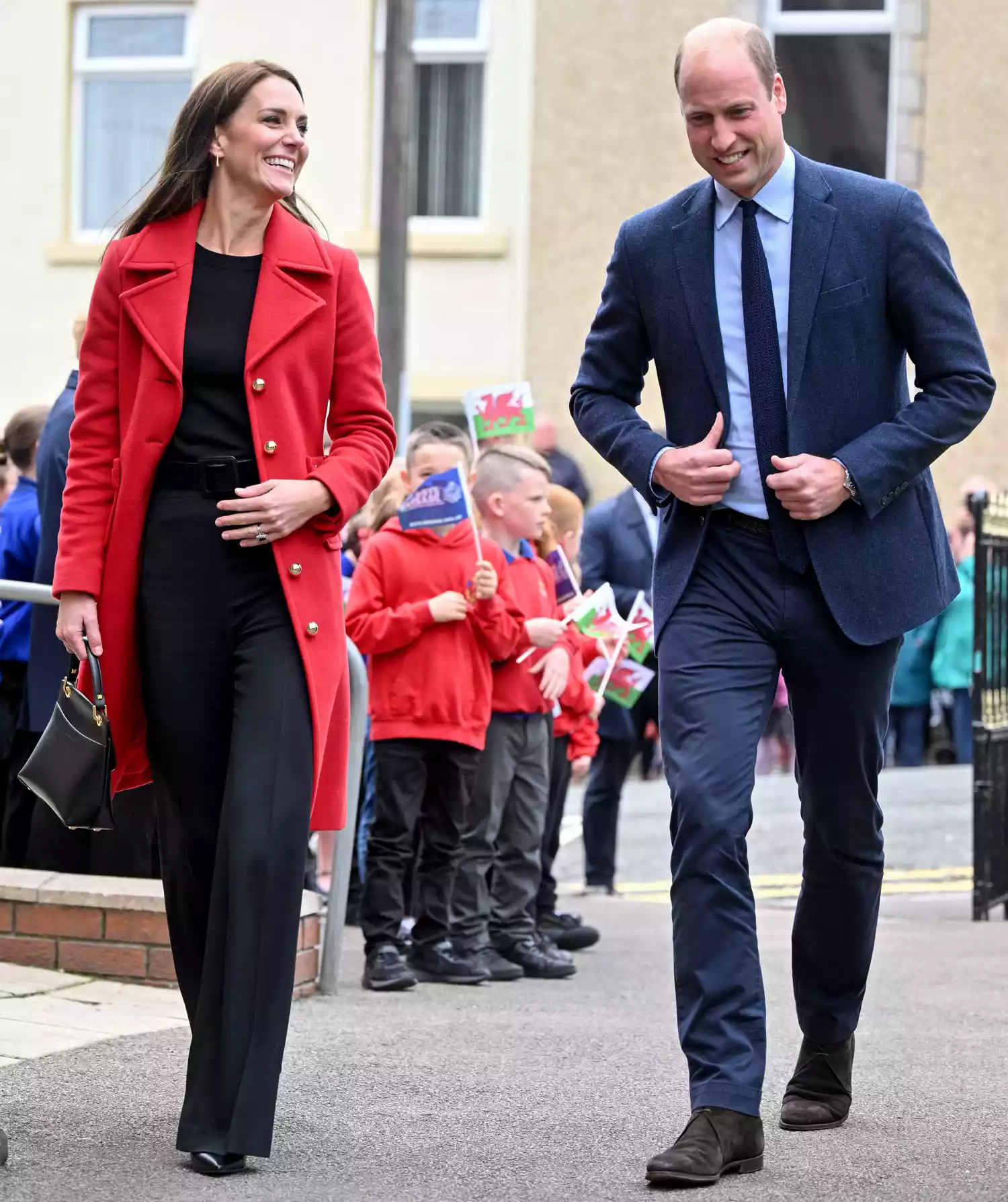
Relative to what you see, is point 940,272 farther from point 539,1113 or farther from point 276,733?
point 539,1113

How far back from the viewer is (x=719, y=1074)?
4.14 metres

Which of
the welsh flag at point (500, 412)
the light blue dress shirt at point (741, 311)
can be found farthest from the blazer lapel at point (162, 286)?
the welsh flag at point (500, 412)

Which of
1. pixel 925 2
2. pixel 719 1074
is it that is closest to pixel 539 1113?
pixel 719 1074

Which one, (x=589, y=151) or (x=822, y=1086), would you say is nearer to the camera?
(x=822, y=1086)

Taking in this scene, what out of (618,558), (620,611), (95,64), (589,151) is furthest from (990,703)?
(95,64)

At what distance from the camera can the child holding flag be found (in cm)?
830

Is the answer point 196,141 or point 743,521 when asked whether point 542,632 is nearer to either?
point 743,521

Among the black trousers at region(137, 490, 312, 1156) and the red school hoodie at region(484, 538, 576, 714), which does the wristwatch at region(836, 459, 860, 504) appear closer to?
the black trousers at region(137, 490, 312, 1156)

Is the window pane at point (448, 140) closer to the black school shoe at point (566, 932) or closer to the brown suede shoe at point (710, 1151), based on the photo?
the black school shoe at point (566, 932)

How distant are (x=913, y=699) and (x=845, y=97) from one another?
5.47m

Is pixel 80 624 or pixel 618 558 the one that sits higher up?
pixel 80 624

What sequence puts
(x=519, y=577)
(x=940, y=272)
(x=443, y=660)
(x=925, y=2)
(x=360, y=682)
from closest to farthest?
(x=940, y=272)
(x=360, y=682)
(x=443, y=660)
(x=519, y=577)
(x=925, y=2)

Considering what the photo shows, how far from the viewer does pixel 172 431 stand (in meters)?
4.29

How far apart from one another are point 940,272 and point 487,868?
11.9 ft
